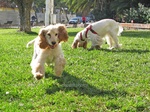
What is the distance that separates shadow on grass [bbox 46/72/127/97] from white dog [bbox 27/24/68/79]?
0.29m

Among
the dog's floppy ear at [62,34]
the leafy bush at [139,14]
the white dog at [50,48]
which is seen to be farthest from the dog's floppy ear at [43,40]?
the leafy bush at [139,14]

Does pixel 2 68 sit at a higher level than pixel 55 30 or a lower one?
lower

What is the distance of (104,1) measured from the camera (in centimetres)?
3478

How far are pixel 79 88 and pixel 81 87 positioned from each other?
65 millimetres

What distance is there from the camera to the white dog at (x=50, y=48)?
5.69m

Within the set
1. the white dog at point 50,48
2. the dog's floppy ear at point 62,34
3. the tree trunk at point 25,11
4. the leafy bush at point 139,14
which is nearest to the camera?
the white dog at point 50,48

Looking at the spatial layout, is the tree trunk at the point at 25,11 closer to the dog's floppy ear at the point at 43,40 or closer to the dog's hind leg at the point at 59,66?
the dog's floppy ear at the point at 43,40

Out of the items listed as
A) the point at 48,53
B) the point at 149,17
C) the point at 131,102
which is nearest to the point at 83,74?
the point at 48,53

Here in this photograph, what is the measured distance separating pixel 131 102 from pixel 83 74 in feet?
6.48

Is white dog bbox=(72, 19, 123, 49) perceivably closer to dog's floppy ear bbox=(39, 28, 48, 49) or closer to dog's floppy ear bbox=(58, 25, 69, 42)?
dog's floppy ear bbox=(58, 25, 69, 42)

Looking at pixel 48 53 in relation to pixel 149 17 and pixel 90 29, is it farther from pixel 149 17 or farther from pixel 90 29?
pixel 149 17

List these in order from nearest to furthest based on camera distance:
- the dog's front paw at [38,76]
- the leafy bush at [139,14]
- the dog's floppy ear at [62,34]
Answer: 1. the dog's front paw at [38,76]
2. the dog's floppy ear at [62,34]
3. the leafy bush at [139,14]

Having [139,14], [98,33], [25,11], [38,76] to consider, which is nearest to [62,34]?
[38,76]

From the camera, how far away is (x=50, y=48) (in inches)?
231
